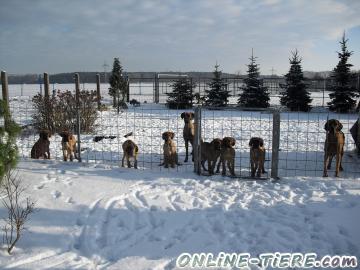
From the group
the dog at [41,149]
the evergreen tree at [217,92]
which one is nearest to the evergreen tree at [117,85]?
the evergreen tree at [217,92]

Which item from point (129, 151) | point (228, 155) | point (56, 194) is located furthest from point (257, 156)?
point (56, 194)

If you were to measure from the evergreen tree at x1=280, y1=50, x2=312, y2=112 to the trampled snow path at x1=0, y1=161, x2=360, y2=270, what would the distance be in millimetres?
15478

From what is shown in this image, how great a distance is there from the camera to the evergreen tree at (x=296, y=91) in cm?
2122

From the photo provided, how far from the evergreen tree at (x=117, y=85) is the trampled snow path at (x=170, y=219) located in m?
14.2

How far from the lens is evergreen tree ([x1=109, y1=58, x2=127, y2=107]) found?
69.2 feet

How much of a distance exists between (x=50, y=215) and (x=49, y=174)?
6.61ft

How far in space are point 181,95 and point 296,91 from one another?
23.0ft

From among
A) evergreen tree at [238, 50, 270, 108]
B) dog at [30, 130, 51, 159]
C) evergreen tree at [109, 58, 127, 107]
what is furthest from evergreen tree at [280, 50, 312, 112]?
dog at [30, 130, 51, 159]

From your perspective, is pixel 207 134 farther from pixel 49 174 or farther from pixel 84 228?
pixel 84 228

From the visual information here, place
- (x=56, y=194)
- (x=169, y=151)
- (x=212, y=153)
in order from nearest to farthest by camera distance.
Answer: (x=56, y=194) < (x=212, y=153) < (x=169, y=151)

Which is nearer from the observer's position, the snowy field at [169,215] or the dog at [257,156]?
the snowy field at [169,215]

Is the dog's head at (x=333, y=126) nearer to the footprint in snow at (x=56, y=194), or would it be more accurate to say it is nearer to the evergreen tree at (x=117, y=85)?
the footprint in snow at (x=56, y=194)

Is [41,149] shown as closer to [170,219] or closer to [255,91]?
[170,219]

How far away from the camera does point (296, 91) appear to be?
70.2ft
